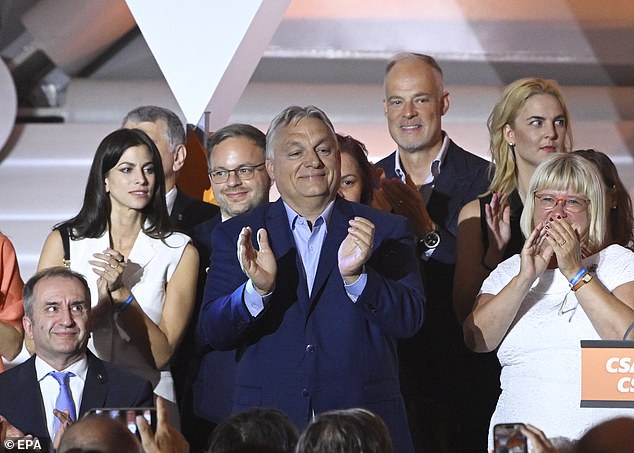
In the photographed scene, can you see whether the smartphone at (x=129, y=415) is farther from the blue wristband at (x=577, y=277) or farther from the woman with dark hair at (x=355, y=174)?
the woman with dark hair at (x=355, y=174)

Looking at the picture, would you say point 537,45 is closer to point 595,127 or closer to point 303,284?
point 595,127

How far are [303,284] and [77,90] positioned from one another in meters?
2.88

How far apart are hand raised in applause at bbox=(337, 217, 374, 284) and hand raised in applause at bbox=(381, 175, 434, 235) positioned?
68 centimetres

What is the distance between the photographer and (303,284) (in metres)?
2.90

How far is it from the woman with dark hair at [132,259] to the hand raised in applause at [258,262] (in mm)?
532

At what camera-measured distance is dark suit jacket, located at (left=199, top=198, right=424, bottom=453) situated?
2.83 m

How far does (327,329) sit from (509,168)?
0.92 metres

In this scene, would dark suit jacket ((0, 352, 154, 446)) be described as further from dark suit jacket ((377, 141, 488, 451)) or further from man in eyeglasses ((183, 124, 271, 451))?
dark suit jacket ((377, 141, 488, 451))

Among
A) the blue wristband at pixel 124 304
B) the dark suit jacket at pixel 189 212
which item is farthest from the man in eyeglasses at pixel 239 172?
the blue wristband at pixel 124 304

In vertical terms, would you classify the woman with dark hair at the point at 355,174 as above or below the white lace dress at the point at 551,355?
above

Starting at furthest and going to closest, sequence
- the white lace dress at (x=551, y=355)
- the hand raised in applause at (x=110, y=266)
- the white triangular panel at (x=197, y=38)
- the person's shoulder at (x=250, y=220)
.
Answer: the white triangular panel at (x=197, y=38), the hand raised in applause at (x=110, y=266), the person's shoulder at (x=250, y=220), the white lace dress at (x=551, y=355)

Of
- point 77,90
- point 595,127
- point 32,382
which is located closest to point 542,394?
point 32,382

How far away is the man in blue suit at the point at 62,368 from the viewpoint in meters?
3.02

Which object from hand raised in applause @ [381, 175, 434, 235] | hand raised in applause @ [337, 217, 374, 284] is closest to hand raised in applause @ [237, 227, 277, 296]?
hand raised in applause @ [337, 217, 374, 284]
